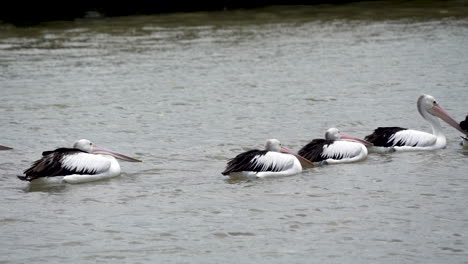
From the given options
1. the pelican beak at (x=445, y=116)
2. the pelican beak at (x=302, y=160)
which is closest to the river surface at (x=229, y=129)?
the pelican beak at (x=302, y=160)

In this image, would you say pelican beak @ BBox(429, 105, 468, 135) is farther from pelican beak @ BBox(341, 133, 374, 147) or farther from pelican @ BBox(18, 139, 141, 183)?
pelican @ BBox(18, 139, 141, 183)

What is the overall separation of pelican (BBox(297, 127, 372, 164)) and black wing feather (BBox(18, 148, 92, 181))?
1.87 meters

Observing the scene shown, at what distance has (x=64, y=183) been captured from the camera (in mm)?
8172

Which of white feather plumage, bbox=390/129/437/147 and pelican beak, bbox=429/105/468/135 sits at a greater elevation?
pelican beak, bbox=429/105/468/135

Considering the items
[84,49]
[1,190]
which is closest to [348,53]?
[84,49]

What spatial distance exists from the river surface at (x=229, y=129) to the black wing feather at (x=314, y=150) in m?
0.11

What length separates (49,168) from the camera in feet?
26.4

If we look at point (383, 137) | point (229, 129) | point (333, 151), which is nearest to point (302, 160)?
point (333, 151)

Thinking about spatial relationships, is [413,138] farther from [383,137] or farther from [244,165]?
[244,165]

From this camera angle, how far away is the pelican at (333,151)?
8.64 metres

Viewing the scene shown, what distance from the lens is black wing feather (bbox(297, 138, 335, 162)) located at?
8617 millimetres

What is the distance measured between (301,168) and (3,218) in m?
2.50

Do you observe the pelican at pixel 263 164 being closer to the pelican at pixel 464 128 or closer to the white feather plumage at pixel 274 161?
the white feather plumage at pixel 274 161

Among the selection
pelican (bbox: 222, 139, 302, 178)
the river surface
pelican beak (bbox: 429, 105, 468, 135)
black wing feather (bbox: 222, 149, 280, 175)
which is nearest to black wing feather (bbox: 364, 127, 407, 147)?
the river surface
